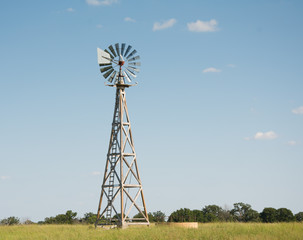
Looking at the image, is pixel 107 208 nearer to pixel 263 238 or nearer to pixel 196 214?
pixel 263 238

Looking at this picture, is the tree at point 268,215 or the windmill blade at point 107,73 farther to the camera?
the tree at point 268,215

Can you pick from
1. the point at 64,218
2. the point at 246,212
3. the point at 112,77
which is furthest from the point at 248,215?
the point at 112,77

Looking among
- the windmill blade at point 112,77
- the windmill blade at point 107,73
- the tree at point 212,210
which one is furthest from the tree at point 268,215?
the windmill blade at point 107,73

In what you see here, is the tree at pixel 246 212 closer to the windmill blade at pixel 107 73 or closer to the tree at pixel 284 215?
the tree at pixel 284 215

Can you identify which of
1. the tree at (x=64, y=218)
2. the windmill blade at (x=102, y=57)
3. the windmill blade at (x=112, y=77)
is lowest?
the tree at (x=64, y=218)

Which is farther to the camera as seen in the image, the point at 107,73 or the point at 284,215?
the point at 284,215

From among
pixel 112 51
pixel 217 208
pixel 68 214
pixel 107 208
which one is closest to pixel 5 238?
pixel 107 208

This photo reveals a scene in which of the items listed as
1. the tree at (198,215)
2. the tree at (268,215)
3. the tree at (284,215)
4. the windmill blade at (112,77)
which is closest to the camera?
the windmill blade at (112,77)

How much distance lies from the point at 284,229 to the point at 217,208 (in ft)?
213

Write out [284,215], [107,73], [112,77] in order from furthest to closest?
[284,215]
[107,73]
[112,77]

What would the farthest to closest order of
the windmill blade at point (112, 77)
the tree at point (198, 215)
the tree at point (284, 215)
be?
the tree at point (198, 215)
the tree at point (284, 215)
the windmill blade at point (112, 77)

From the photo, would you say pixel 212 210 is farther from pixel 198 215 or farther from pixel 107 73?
pixel 107 73

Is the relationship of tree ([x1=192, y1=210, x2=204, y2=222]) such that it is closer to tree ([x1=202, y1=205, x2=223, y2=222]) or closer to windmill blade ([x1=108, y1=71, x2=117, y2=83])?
tree ([x1=202, y1=205, x2=223, y2=222])

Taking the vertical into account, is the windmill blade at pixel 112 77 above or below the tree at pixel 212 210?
above
